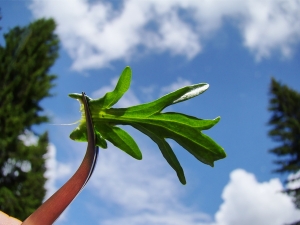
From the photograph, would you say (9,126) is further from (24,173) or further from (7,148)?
(24,173)

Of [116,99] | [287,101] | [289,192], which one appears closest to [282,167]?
[289,192]

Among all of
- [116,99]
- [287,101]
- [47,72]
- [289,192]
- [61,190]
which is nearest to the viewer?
[61,190]

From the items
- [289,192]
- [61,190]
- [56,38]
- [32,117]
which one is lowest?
[61,190]

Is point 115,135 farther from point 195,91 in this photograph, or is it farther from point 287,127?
point 287,127

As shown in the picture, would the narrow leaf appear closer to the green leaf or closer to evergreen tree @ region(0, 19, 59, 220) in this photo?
the green leaf

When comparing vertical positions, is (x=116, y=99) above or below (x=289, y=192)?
below

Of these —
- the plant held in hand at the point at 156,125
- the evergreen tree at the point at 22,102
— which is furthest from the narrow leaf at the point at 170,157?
the evergreen tree at the point at 22,102

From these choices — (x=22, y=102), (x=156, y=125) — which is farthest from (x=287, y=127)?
(x=156, y=125)

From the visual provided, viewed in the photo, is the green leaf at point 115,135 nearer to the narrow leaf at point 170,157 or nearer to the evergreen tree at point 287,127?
the narrow leaf at point 170,157
